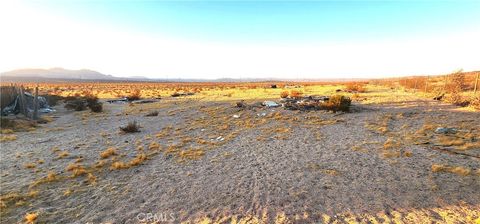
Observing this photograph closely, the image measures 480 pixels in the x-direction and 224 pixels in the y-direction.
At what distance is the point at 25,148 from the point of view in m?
12.0

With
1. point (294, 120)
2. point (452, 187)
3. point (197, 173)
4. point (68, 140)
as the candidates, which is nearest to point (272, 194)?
point (197, 173)

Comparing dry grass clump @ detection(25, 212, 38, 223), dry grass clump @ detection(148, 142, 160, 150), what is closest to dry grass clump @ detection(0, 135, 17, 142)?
dry grass clump @ detection(148, 142, 160, 150)

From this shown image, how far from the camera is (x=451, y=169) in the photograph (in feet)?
25.1

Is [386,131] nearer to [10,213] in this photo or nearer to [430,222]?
[430,222]

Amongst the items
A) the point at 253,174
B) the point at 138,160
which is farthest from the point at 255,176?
the point at 138,160

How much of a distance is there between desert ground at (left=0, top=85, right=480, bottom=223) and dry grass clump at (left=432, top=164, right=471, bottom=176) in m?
0.03

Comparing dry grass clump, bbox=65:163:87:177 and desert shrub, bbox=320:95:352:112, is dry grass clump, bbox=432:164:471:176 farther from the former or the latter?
dry grass clump, bbox=65:163:87:177

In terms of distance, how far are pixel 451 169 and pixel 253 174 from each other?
5.33 meters

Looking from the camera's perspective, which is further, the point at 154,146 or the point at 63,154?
the point at 154,146

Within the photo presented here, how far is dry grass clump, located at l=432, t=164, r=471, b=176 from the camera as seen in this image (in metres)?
7.41

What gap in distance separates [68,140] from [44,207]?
7.67 m

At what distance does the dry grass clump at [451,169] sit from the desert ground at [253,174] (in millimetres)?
34

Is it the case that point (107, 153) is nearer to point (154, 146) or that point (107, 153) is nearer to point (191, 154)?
point (154, 146)

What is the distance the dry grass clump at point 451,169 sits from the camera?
24.3 feet
